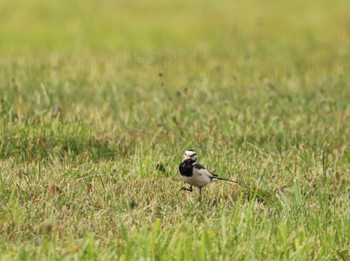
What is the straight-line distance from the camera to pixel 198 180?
542 centimetres

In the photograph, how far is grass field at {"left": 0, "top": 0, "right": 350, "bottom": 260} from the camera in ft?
15.0

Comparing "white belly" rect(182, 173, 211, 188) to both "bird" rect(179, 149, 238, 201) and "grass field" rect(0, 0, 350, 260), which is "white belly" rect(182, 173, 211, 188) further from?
"grass field" rect(0, 0, 350, 260)

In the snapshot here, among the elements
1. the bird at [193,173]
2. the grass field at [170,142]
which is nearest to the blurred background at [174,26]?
the grass field at [170,142]

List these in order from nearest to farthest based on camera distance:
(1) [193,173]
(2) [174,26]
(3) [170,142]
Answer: (1) [193,173]
(3) [170,142]
(2) [174,26]

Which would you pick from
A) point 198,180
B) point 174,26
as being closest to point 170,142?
point 198,180

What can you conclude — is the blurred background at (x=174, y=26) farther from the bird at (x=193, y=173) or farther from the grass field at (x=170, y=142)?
the bird at (x=193, y=173)

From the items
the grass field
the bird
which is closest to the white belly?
the bird

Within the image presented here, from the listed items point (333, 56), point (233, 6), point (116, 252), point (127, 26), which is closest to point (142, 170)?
point (116, 252)

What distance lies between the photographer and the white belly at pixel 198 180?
539 centimetres

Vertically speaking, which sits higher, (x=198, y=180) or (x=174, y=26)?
(x=198, y=180)

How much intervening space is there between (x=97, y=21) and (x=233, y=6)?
3.19m

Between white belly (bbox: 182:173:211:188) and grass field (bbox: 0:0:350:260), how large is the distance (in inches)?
6.0

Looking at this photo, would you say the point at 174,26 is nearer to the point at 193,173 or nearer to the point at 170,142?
the point at 170,142

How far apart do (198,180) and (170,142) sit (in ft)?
6.35
